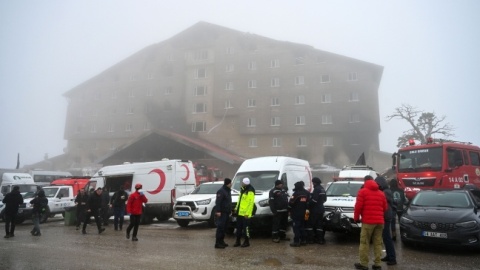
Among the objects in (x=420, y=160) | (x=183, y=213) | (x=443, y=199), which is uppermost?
(x=420, y=160)

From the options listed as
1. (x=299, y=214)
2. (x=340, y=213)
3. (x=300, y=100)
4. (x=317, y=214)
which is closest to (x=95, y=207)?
(x=299, y=214)

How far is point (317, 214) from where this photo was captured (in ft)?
30.1

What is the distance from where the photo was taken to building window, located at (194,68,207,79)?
45.4 metres

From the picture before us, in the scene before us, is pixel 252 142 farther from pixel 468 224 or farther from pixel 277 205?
pixel 468 224

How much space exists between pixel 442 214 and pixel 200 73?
40.1m

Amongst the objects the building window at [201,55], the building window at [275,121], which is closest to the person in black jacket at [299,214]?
the building window at [275,121]

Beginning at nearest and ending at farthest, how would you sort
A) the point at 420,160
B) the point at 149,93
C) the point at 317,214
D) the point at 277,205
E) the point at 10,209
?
the point at 317,214 → the point at 277,205 → the point at 10,209 → the point at 420,160 → the point at 149,93

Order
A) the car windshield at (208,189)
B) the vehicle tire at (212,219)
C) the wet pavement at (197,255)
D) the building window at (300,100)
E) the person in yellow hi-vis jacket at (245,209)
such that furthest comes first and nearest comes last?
the building window at (300,100) < the car windshield at (208,189) < the vehicle tire at (212,219) < the person in yellow hi-vis jacket at (245,209) < the wet pavement at (197,255)

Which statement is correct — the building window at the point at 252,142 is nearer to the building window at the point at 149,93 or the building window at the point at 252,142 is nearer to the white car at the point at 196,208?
the building window at the point at 149,93

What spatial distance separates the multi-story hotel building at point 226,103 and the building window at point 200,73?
0.13m

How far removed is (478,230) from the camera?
757cm

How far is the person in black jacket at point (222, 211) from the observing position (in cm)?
882

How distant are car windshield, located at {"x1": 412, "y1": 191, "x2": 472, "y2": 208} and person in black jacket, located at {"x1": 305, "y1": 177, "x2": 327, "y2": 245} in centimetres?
256

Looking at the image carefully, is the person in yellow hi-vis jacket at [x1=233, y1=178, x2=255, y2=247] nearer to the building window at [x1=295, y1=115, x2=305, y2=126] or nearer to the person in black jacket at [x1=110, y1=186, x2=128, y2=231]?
the person in black jacket at [x1=110, y1=186, x2=128, y2=231]
